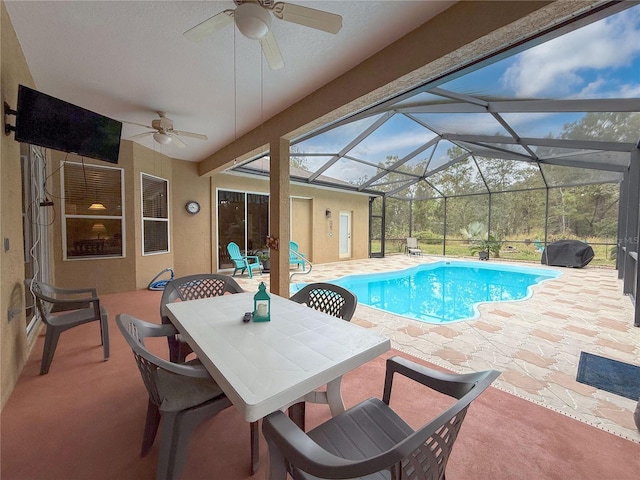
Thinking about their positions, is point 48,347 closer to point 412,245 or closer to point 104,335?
point 104,335

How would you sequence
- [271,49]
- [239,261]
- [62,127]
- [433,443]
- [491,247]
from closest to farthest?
[433,443] < [271,49] < [62,127] < [239,261] < [491,247]

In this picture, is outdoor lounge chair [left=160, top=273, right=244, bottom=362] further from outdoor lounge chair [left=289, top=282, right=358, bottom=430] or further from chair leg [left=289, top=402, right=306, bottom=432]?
chair leg [left=289, top=402, right=306, bottom=432]

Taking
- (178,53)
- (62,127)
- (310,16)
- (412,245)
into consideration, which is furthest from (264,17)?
(412,245)

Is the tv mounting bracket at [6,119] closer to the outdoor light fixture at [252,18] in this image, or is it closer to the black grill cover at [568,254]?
the outdoor light fixture at [252,18]

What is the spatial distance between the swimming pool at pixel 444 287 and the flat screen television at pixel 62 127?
4.23 metres

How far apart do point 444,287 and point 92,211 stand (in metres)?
7.49

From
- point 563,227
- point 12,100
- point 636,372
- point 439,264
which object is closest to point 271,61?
point 12,100

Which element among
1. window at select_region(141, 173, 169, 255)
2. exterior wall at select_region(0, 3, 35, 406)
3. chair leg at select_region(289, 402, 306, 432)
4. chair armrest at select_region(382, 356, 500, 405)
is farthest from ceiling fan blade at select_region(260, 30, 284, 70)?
window at select_region(141, 173, 169, 255)

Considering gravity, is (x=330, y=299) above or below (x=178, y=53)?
below

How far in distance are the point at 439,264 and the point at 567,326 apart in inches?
250

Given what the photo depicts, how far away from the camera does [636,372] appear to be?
7.70ft

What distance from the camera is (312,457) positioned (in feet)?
2.51

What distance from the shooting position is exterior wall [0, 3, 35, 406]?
187 cm

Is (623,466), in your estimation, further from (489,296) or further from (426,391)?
(489,296)
